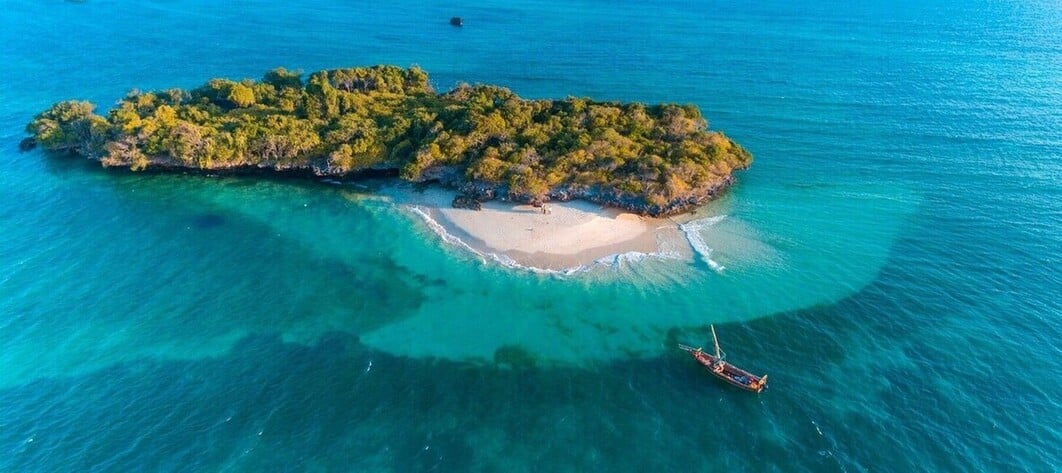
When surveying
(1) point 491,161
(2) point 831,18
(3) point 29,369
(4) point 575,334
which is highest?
(2) point 831,18

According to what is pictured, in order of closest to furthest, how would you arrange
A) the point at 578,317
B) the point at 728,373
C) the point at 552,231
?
the point at 728,373 → the point at 578,317 → the point at 552,231

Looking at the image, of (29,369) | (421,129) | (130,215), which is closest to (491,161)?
(421,129)

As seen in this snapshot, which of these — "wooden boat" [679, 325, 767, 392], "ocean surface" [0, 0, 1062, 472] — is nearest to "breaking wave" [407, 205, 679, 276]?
"ocean surface" [0, 0, 1062, 472]

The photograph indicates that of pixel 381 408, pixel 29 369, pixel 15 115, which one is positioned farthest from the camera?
pixel 15 115

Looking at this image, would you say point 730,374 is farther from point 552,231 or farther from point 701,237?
point 552,231

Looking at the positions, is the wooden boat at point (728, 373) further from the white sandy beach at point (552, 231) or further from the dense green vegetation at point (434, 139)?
the dense green vegetation at point (434, 139)

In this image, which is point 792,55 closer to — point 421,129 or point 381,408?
point 421,129

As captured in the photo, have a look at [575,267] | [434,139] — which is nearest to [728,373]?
[575,267]
